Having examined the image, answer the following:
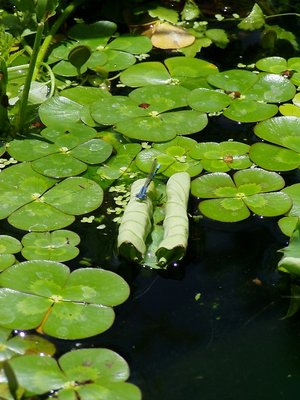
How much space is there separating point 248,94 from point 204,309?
1.16 meters

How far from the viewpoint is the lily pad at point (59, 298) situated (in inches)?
80.0

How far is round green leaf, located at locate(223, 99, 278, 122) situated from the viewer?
2910 millimetres

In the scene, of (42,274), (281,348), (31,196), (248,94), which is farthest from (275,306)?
(248,94)

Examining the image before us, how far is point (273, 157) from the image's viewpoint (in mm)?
2701

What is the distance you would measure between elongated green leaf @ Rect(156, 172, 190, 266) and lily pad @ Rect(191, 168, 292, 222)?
7 cm

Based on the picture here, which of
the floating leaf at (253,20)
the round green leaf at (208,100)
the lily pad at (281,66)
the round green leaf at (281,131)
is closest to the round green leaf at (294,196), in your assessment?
the round green leaf at (281,131)

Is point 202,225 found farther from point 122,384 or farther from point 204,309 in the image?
point 122,384

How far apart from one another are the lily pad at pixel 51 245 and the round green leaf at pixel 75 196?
0.12 metres

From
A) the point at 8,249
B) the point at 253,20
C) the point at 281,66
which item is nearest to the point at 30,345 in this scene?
the point at 8,249

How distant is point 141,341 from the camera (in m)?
2.04

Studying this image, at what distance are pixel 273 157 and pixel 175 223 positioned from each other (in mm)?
565

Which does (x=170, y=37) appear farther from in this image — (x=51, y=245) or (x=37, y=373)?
(x=37, y=373)

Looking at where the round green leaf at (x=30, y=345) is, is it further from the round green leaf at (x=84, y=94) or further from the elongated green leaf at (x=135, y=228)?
the round green leaf at (x=84, y=94)

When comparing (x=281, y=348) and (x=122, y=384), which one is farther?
(x=281, y=348)
